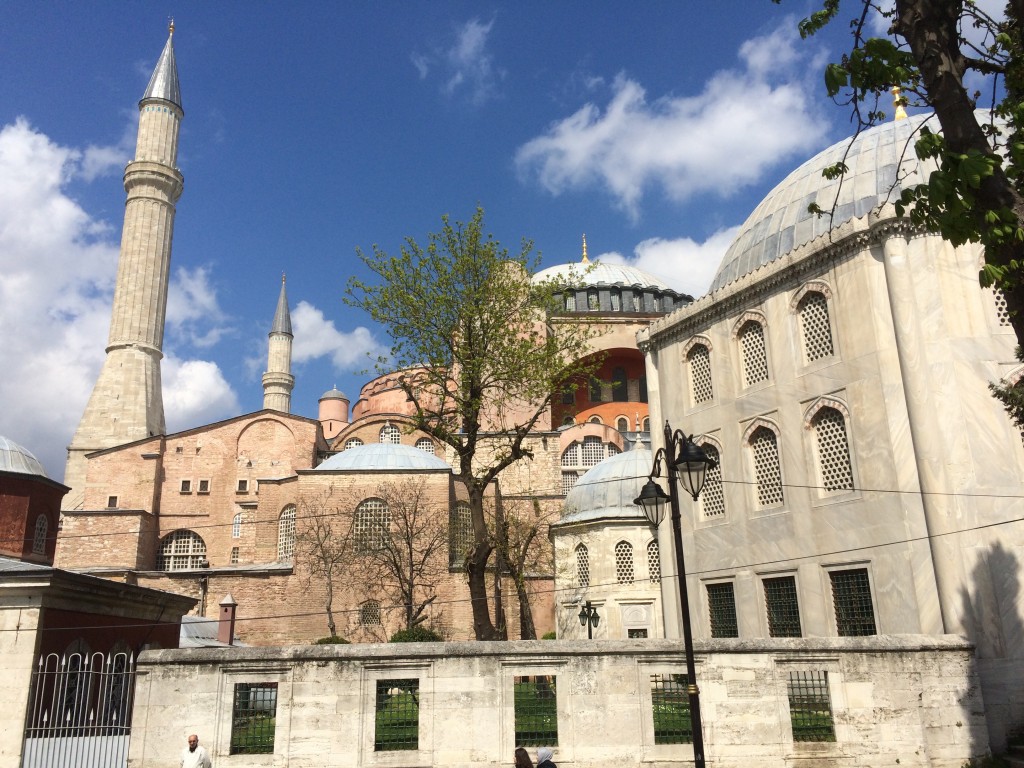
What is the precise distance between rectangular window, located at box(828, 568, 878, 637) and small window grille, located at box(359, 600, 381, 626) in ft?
60.0

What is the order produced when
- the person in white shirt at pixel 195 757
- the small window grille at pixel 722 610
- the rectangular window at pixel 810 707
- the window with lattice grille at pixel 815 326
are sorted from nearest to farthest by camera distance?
the person in white shirt at pixel 195 757 → the rectangular window at pixel 810 707 → the window with lattice grille at pixel 815 326 → the small window grille at pixel 722 610

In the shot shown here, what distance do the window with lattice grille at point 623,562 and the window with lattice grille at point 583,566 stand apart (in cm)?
95

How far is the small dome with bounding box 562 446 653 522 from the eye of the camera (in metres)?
24.5

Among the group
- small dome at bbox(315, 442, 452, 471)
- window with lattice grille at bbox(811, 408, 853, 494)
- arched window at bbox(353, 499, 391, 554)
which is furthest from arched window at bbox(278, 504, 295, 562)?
window with lattice grille at bbox(811, 408, 853, 494)

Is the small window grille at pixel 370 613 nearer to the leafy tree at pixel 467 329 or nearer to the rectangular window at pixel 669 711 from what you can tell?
the leafy tree at pixel 467 329

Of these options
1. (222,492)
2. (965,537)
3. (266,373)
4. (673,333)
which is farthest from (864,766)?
(266,373)

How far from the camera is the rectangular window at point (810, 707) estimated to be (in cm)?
1000

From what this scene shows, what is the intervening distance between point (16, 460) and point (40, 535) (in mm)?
2331

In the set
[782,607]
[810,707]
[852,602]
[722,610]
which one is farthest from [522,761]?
[722,610]

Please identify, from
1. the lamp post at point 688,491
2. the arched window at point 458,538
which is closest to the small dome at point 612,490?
the arched window at point 458,538

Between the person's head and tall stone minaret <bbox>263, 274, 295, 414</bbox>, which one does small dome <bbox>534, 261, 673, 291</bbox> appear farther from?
the person's head

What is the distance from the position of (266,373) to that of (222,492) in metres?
25.2

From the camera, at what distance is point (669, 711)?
9953 millimetres

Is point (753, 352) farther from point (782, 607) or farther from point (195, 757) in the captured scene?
point (195, 757)
